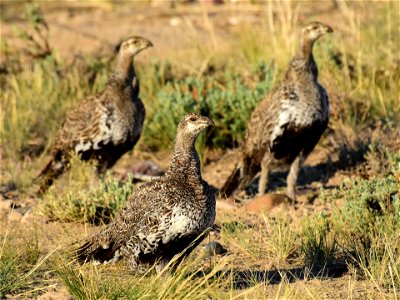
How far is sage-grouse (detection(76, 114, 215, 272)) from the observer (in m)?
6.30

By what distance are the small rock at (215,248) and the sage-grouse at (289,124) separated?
1.81m

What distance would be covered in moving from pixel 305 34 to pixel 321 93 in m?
0.82

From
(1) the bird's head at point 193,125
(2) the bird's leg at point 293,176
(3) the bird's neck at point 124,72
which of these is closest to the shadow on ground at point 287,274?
(1) the bird's head at point 193,125

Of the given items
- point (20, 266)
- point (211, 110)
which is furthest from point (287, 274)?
point (211, 110)

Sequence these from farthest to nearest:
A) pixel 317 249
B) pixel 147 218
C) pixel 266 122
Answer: pixel 266 122 < pixel 317 249 < pixel 147 218

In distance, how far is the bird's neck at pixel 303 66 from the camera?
9.44 m

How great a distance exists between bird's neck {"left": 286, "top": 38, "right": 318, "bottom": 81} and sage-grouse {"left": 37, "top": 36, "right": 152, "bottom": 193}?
5.04ft

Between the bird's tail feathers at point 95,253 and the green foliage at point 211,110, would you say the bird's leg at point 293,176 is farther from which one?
the bird's tail feathers at point 95,253

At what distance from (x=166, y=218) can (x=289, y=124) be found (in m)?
3.15

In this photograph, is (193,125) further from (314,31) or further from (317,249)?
(314,31)

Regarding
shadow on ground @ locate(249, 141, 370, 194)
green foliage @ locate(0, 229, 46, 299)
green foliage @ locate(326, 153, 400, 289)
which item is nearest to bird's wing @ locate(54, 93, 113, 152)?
shadow on ground @ locate(249, 141, 370, 194)

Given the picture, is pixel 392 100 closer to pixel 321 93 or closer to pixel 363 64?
pixel 363 64

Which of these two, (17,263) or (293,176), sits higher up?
(17,263)

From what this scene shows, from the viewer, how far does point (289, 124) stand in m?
9.23
